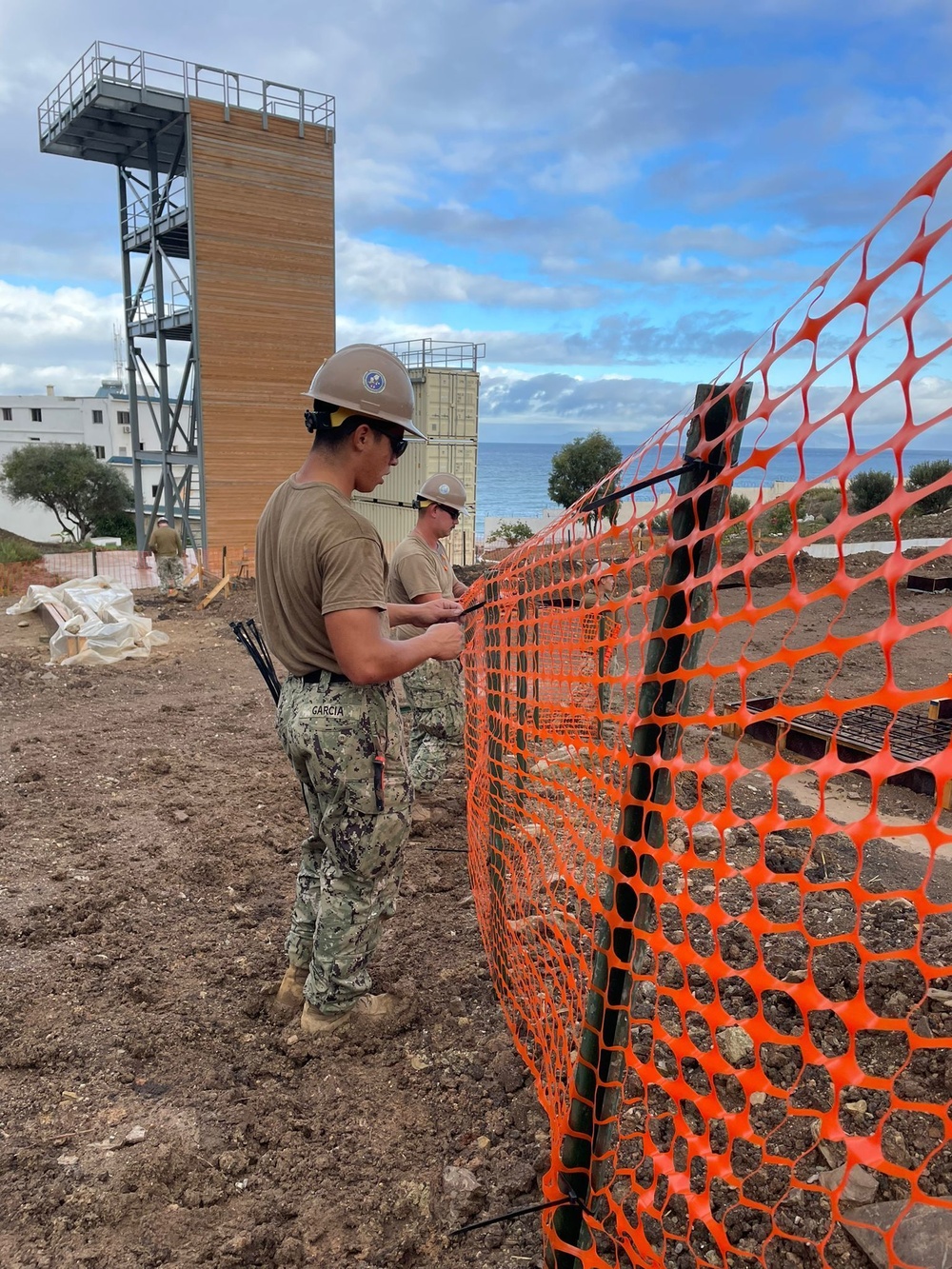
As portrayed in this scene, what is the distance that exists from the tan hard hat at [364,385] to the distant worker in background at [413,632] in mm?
2077

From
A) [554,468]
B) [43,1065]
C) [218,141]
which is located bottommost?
[43,1065]

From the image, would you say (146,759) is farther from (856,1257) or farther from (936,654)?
(936,654)

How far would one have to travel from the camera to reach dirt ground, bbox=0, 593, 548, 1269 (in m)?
2.17

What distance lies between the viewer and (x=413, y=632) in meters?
4.91

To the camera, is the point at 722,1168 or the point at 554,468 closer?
the point at 722,1168

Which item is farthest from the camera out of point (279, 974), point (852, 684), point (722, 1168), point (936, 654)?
point (936, 654)

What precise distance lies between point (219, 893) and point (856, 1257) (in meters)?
2.90

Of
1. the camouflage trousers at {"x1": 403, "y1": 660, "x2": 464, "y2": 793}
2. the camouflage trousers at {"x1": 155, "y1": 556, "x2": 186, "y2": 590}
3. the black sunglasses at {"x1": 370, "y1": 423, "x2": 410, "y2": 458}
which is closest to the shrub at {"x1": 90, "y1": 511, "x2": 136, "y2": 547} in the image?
the camouflage trousers at {"x1": 155, "y1": 556, "x2": 186, "y2": 590}

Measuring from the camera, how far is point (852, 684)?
7.96 meters

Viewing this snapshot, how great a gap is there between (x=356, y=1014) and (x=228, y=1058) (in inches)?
17.6

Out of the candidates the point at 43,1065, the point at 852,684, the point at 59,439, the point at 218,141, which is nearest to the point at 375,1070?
the point at 43,1065

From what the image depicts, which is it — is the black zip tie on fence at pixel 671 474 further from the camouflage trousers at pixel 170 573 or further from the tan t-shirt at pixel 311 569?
the camouflage trousers at pixel 170 573

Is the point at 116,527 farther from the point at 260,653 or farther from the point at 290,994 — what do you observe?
the point at 290,994

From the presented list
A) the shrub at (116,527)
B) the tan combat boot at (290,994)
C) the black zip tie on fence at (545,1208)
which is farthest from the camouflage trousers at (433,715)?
the shrub at (116,527)
